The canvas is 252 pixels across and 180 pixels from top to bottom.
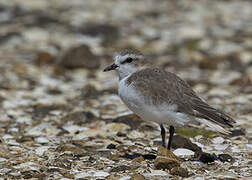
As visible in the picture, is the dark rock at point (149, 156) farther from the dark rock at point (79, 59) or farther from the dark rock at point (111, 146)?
the dark rock at point (79, 59)

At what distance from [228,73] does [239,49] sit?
1.32 metres

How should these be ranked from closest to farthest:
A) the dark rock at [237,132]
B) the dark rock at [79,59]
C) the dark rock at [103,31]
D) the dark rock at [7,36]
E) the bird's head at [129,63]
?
1. the bird's head at [129,63]
2. the dark rock at [237,132]
3. the dark rock at [79,59]
4. the dark rock at [7,36]
5. the dark rock at [103,31]

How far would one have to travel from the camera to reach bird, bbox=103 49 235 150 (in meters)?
4.79

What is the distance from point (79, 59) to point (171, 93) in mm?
4590

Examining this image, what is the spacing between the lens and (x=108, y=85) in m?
Answer: 8.55

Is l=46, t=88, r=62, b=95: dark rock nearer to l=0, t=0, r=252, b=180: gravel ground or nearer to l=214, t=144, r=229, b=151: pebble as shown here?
l=0, t=0, r=252, b=180: gravel ground

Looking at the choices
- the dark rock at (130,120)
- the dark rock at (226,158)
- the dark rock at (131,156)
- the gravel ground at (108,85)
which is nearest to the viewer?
the gravel ground at (108,85)

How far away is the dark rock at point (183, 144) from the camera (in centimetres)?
544

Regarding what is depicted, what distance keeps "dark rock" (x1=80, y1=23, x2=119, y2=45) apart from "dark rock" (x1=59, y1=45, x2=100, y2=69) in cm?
162

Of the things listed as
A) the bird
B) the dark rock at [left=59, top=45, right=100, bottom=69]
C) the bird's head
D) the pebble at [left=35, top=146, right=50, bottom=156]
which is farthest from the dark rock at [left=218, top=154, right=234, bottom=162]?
the dark rock at [left=59, top=45, right=100, bottom=69]

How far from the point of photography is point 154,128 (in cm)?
641

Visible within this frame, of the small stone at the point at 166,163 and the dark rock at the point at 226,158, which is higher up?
the dark rock at the point at 226,158

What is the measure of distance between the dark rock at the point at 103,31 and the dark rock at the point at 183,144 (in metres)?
5.64

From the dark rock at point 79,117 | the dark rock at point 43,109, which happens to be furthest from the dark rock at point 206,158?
the dark rock at point 43,109
